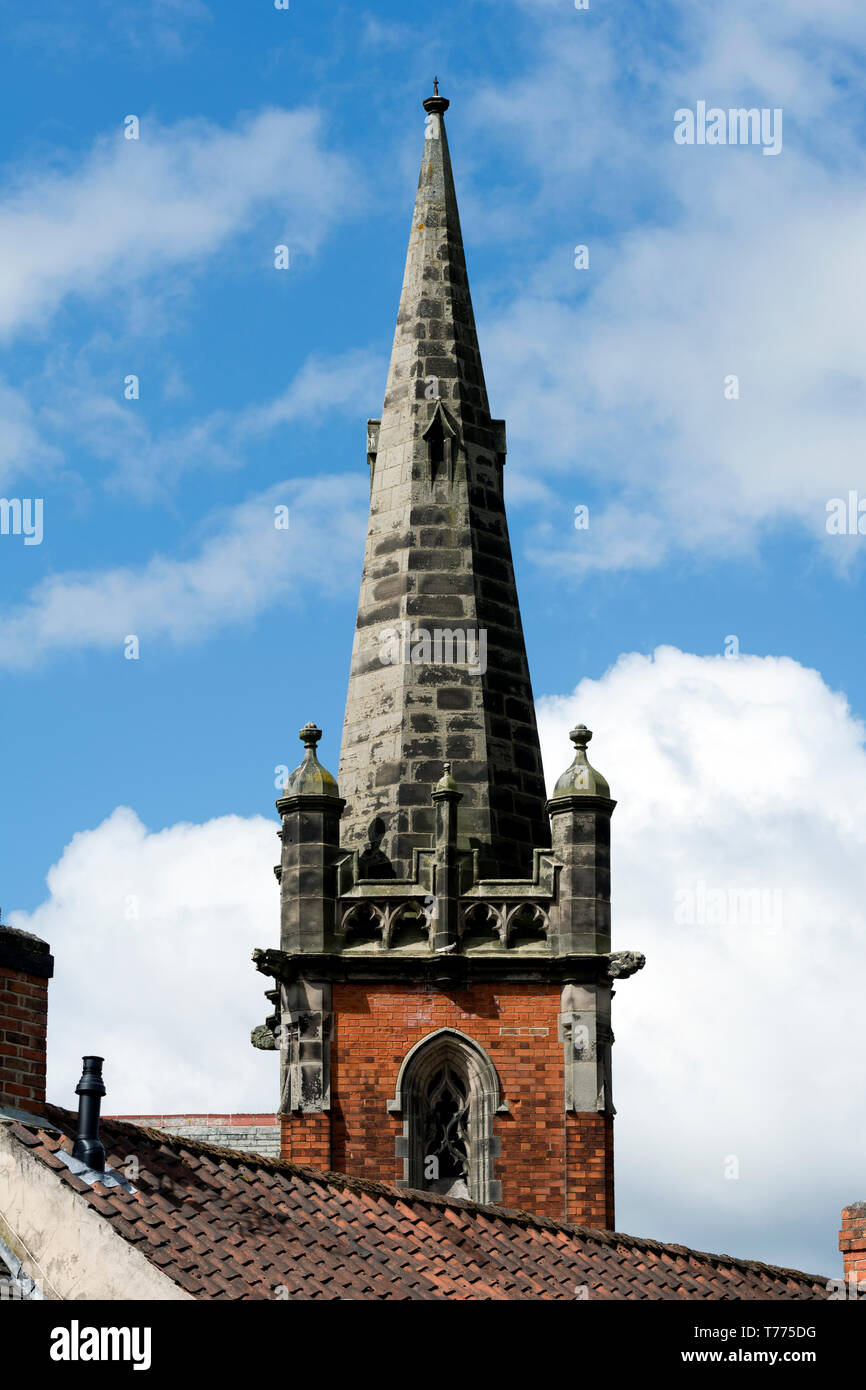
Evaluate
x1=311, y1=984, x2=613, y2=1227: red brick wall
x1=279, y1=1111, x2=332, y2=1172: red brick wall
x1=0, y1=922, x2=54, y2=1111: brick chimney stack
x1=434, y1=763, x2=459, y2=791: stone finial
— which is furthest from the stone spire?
x1=0, y1=922, x2=54, y2=1111: brick chimney stack

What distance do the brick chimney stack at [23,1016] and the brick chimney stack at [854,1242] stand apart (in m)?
9.21

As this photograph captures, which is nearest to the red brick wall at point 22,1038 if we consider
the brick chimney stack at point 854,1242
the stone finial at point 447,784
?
the brick chimney stack at point 854,1242

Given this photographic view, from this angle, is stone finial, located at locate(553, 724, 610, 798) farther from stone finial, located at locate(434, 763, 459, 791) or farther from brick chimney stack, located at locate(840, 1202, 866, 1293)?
brick chimney stack, located at locate(840, 1202, 866, 1293)

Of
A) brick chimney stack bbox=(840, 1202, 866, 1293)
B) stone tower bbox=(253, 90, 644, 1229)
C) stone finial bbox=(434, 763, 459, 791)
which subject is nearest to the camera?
brick chimney stack bbox=(840, 1202, 866, 1293)

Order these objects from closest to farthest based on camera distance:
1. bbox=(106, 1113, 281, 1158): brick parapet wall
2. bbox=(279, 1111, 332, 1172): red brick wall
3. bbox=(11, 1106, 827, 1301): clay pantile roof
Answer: bbox=(11, 1106, 827, 1301): clay pantile roof, bbox=(279, 1111, 332, 1172): red brick wall, bbox=(106, 1113, 281, 1158): brick parapet wall

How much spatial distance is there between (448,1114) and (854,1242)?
25.3 feet

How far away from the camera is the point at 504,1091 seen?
104 ft

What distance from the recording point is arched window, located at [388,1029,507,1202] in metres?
31.4

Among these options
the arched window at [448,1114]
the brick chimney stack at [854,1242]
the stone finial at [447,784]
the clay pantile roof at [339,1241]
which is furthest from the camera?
the stone finial at [447,784]

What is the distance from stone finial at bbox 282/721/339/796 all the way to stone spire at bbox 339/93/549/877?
88 cm

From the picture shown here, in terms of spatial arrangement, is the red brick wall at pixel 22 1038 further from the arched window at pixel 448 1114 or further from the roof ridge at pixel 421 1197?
the arched window at pixel 448 1114

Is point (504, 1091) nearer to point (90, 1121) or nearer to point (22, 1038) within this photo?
point (22, 1038)

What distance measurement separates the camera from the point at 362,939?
3259cm

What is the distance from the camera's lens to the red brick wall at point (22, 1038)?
1916cm
